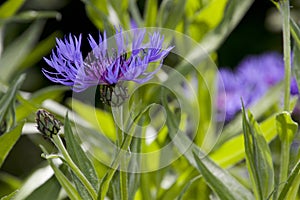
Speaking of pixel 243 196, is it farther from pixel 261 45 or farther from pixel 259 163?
pixel 261 45

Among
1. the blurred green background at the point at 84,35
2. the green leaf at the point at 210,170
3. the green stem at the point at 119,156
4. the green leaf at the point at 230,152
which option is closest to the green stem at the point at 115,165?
the green stem at the point at 119,156

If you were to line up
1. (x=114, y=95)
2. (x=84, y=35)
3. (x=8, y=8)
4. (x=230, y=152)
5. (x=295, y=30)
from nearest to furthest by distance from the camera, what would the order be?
(x=114, y=95) → (x=295, y=30) → (x=230, y=152) → (x=8, y=8) → (x=84, y=35)

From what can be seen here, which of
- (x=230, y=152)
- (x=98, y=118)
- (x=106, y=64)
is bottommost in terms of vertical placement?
(x=230, y=152)

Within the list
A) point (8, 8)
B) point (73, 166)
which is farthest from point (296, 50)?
point (8, 8)

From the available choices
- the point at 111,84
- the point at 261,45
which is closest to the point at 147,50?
the point at 111,84

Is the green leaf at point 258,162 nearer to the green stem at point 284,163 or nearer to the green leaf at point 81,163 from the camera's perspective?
the green stem at point 284,163

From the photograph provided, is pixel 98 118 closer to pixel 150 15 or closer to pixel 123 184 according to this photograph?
pixel 150 15
